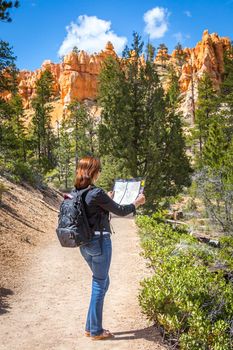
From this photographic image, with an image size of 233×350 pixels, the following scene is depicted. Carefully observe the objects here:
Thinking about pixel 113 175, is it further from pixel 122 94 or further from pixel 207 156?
pixel 207 156

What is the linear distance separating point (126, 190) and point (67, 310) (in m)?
2.52

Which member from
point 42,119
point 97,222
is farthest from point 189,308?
point 42,119

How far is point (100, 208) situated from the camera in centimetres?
436

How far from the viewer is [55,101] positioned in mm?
94125

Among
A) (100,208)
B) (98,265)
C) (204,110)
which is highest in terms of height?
(204,110)

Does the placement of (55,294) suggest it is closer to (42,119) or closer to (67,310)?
(67,310)

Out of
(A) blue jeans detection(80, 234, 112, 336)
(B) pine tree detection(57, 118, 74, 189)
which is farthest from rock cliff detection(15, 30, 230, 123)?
(A) blue jeans detection(80, 234, 112, 336)

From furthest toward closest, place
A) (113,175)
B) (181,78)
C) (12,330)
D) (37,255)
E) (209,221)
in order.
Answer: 1. (181,78)
2. (209,221)
3. (113,175)
4. (37,255)
5. (12,330)

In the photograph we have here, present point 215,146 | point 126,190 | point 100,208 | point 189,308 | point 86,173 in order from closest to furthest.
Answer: point 100,208 < point 86,173 < point 189,308 < point 126,190 < point 215,146

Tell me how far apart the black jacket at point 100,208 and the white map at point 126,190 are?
291mm

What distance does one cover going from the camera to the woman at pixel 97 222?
4.28m

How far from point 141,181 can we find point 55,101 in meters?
92.7

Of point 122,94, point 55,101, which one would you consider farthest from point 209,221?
point 55,101

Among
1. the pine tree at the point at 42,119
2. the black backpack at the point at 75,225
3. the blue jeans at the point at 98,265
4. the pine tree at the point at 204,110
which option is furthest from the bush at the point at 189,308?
the pine tree at the point at 42,119
